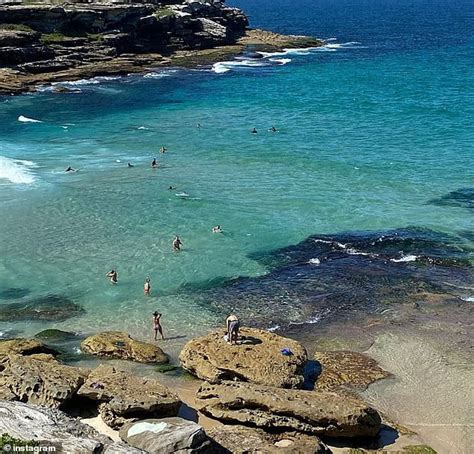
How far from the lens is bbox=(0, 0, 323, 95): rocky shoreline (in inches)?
3666

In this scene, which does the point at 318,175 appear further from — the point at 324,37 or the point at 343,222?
the point at 324,37

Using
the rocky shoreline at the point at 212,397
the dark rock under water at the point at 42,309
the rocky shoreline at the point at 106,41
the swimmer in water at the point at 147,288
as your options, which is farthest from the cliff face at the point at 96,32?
the rocky shoreline at the point at 212,397

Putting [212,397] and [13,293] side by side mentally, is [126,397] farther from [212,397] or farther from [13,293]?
[13,293]

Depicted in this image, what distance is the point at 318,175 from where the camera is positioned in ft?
174

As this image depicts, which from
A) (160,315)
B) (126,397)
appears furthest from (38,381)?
(160,315)

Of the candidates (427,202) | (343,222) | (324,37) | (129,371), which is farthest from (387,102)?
(324,37)

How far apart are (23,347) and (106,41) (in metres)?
87.6

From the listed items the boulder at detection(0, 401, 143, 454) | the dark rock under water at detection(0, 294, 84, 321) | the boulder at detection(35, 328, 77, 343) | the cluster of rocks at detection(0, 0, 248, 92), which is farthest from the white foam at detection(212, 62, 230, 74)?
the boulder at detection(0, 401, 143, 454)

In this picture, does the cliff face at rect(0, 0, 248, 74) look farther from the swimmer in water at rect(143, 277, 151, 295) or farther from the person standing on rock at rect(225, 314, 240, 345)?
the person standing on rock at rect(225, 314, 240, 345)

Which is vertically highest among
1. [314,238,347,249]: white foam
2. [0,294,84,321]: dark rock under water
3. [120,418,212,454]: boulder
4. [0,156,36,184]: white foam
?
[120,418,212,454]: boulder

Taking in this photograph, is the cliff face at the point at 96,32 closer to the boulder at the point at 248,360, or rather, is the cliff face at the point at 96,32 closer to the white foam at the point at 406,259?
the white foam at the point at 406,259

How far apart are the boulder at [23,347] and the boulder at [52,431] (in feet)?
32.8

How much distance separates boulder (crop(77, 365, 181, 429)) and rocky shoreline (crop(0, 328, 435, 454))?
3cm

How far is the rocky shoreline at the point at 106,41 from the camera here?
93.1 m
